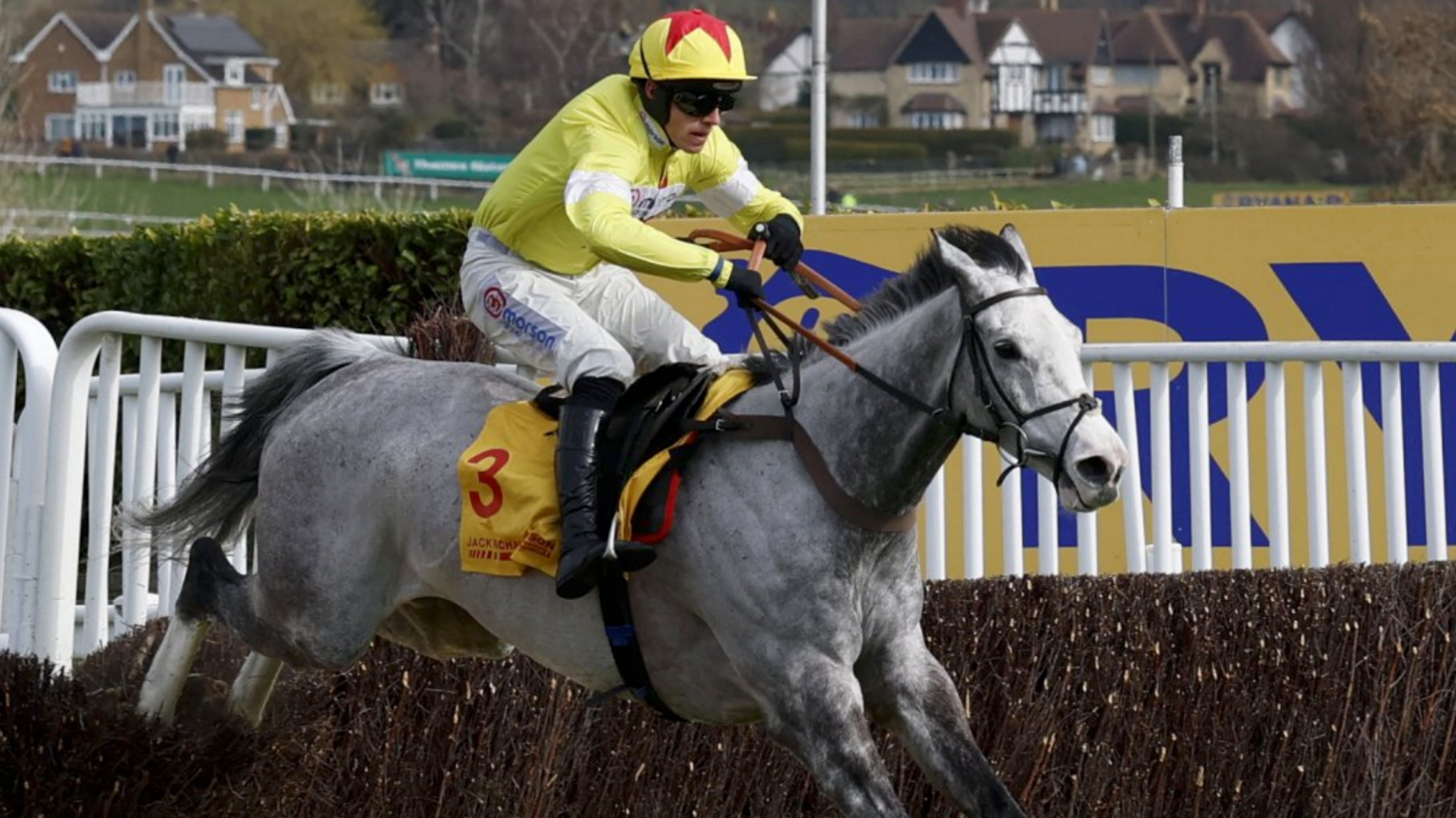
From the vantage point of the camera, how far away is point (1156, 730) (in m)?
5.49

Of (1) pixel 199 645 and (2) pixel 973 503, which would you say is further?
(2) pixel 973 503

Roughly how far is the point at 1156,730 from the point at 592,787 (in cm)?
143

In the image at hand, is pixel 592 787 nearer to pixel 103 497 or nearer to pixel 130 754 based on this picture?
pixel 130 754

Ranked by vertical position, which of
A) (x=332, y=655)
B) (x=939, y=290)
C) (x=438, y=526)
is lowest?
(x=332, y=655)

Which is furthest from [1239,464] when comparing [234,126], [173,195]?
[234,126]

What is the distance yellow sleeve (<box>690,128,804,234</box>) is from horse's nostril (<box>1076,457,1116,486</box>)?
1362 millimetres

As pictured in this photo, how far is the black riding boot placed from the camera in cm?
445

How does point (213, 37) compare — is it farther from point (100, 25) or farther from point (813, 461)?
point (813, 461)

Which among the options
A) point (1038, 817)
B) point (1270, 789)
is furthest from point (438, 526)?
point (1270, 789)

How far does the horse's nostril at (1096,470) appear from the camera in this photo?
3812mm

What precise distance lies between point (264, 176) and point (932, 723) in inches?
1397

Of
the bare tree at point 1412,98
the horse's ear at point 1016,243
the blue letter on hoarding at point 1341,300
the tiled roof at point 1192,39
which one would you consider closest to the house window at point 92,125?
the tiled roof at point 1192,39

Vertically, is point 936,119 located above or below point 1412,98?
above

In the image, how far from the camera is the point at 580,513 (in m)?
4.51
